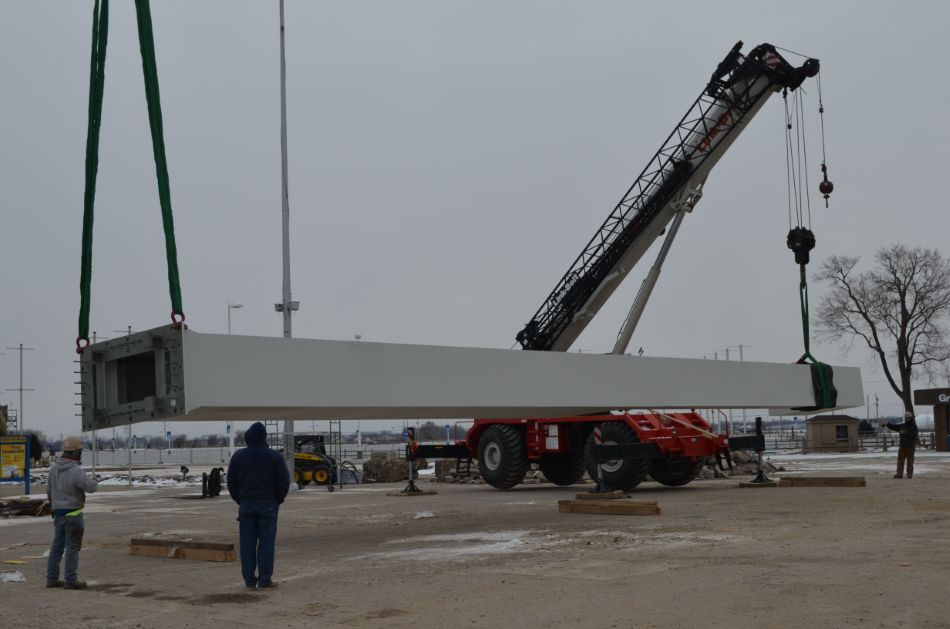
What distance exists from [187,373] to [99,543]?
16.0 ft

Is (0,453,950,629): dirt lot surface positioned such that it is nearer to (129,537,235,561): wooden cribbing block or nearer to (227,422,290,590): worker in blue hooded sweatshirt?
(129,537,235,561): wooden cribbing block

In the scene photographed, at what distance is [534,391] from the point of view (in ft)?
38.7

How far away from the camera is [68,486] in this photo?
29.1ft

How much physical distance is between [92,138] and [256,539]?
13.7 feet

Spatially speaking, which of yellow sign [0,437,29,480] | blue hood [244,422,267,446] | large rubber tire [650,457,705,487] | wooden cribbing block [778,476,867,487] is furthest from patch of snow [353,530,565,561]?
yellow sign [0,437,29,480]

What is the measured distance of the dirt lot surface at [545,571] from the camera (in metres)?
6.61

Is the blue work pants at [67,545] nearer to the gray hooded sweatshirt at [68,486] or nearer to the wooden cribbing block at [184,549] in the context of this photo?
the gray hooded sweatshirt at [68,486]

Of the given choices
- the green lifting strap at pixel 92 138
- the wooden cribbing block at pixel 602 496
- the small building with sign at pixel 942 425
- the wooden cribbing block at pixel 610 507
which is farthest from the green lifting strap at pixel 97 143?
the small building with sign at pixel 942 425

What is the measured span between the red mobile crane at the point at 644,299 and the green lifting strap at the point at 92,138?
9165 mm

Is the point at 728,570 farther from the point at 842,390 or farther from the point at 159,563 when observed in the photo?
the point at 842,390

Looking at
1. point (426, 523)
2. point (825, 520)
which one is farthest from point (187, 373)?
point (825, 520)

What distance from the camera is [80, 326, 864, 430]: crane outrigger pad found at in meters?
9.18

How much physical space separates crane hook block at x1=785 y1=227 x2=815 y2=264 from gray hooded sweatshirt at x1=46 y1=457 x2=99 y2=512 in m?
11.1

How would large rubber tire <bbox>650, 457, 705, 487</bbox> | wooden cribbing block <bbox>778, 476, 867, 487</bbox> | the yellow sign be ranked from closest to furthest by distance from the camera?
1. wooden cribbing block <bbox>778, 476, 867, 487</bbox>
2. large rubber tire <bbox>650, 457, 705, 487</bbox>
3. the yellow sign
